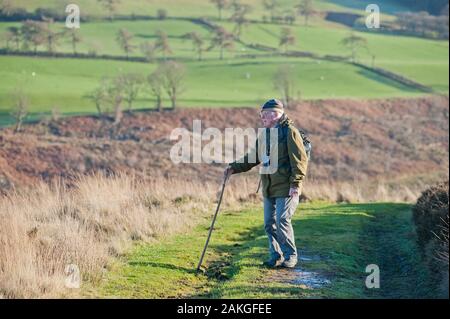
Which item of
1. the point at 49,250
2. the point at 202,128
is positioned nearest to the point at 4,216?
the point at 49,250

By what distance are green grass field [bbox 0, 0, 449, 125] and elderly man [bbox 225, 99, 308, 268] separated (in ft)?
97.7

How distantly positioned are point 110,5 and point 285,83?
65.1 ft

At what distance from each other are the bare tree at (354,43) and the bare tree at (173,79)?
28.0 metres

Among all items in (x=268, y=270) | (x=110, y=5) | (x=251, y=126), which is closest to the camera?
(x=268, y=270)

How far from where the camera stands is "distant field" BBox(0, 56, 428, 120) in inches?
2103

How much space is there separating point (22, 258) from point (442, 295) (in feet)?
18.6

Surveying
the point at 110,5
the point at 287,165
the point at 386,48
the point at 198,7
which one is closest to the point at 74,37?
the point at 110,5

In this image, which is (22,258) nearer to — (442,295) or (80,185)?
(442,295)

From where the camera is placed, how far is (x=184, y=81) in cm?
6456

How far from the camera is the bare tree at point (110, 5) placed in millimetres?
70750

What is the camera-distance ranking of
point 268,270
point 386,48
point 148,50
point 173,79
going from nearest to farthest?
point 268,270, point 173,79, point 148,50, point 386,48

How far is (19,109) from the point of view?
145ft

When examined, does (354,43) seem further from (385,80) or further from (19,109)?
(19,109)

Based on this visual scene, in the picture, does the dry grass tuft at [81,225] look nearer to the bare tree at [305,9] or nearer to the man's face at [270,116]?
the man's face at [270,116]
